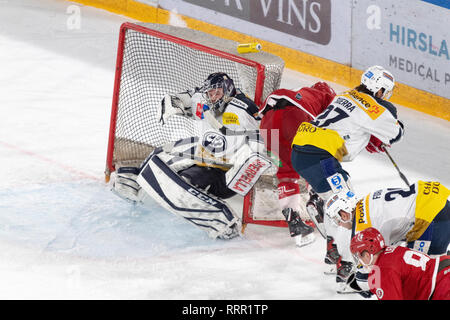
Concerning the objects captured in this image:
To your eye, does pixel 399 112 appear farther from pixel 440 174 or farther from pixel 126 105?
pixel 126 105

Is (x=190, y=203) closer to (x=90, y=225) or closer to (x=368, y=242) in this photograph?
(x=90, y=225)

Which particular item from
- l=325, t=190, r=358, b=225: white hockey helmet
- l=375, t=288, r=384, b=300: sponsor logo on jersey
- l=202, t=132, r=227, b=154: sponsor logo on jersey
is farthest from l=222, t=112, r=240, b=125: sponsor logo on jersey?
l=375, t=288, r=384, b=300: sponsor logo on jersey

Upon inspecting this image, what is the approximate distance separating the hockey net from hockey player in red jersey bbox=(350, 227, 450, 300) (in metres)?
1.38

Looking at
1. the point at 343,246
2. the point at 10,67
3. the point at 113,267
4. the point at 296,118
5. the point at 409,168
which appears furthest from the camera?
the point at 10,67

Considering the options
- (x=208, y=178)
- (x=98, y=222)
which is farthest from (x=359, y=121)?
(x=98, y=222)

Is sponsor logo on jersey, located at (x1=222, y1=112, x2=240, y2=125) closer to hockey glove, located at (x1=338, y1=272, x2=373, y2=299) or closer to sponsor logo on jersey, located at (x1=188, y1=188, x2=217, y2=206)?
sponsor logo on jersey, located at (x1=188, y1=188, x2=217, y2=206)

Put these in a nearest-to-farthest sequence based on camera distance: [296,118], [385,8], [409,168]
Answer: [296,118] → [409,168] → [385,8]

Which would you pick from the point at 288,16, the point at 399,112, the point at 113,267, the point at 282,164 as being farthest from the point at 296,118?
the point at 288,16

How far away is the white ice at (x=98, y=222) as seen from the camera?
423 centimetres

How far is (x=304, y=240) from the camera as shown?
4.72 meters

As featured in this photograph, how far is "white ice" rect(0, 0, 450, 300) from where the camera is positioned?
4230 mm

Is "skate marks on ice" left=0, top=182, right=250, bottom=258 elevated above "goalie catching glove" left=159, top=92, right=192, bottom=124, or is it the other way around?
"goalie catching glove" left=159, top=92, right=192, bottom=124

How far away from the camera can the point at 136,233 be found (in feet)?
15.7

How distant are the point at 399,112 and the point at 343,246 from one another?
296 centimetres
